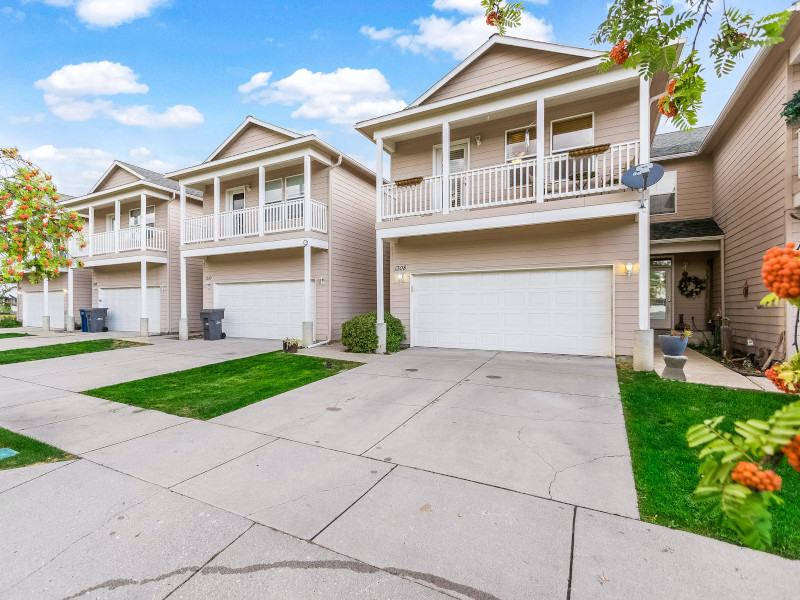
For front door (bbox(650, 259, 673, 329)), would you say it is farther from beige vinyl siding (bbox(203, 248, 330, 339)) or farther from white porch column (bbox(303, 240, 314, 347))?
white porch column (bbox(303, 240, 314, 347))

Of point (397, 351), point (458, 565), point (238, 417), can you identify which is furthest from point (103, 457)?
point (397, 351)

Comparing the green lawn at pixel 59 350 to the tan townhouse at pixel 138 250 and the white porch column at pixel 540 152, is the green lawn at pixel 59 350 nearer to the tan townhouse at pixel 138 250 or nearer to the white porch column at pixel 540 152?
the tan townhouse at pixel 138 250

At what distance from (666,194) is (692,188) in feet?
2.23

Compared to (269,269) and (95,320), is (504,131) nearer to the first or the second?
(269,269)

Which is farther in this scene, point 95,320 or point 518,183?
point 95,320

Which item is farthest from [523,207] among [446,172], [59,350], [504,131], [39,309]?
[39,309]

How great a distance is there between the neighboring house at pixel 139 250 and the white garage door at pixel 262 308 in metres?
2.83

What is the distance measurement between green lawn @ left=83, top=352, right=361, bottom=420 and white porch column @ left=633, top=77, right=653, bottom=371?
568 centimetres

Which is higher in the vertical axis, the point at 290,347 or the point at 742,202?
the point at 742,202

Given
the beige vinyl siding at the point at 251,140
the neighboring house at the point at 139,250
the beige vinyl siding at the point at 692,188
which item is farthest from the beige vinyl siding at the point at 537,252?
the neighboring house at the point at 139,250

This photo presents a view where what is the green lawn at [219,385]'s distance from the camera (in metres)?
5.38

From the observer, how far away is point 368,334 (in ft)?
31.0

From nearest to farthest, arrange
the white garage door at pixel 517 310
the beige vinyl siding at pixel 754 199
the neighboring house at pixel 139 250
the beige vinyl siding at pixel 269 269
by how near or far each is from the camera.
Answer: the beige vinyl siding at pixel 754 199, the white garage door at pixel 517 310, the beige vinyl siding at pixel 269 269, the neighboring house at pixel 139 250

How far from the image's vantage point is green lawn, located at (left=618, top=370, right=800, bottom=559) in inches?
98.3
